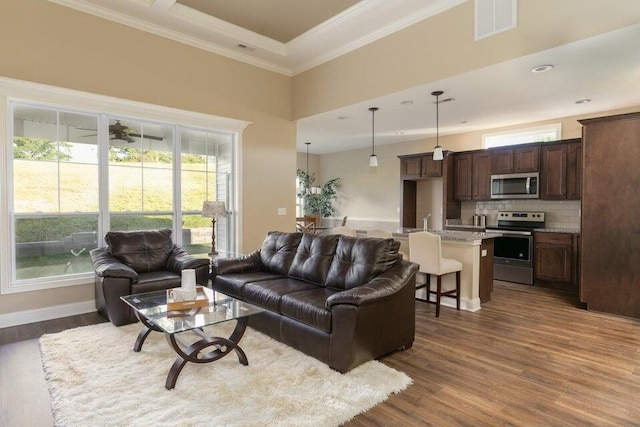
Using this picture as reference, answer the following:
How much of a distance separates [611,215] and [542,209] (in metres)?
2.14

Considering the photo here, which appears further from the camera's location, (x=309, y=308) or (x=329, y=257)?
(x=329, y=257)

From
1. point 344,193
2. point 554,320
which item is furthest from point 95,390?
point 344,193

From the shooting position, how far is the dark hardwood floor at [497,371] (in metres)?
2.23

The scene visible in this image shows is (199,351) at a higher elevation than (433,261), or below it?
below

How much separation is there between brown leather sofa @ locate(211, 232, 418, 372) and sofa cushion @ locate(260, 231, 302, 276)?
12mm

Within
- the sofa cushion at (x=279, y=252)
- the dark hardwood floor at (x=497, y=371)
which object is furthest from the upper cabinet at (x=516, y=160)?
the sofa cushion at (x=279, y=252)

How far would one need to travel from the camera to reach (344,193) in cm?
994

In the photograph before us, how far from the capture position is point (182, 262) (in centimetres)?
423

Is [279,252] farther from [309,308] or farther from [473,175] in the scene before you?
[473,175]

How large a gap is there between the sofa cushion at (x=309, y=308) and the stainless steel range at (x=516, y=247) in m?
4.17

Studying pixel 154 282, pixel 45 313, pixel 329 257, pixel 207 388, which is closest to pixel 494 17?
pixel 329 257

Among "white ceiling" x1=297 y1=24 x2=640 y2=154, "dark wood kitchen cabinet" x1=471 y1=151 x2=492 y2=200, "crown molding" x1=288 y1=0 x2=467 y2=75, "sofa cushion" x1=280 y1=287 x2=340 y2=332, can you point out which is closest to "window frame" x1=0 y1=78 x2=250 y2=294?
"crown molding" x1=288 y1=0 x2=467 y2=75

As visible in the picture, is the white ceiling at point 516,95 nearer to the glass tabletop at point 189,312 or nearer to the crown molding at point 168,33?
the crown molding at point 168,33

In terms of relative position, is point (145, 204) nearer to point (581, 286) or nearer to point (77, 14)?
point (77, 14)
